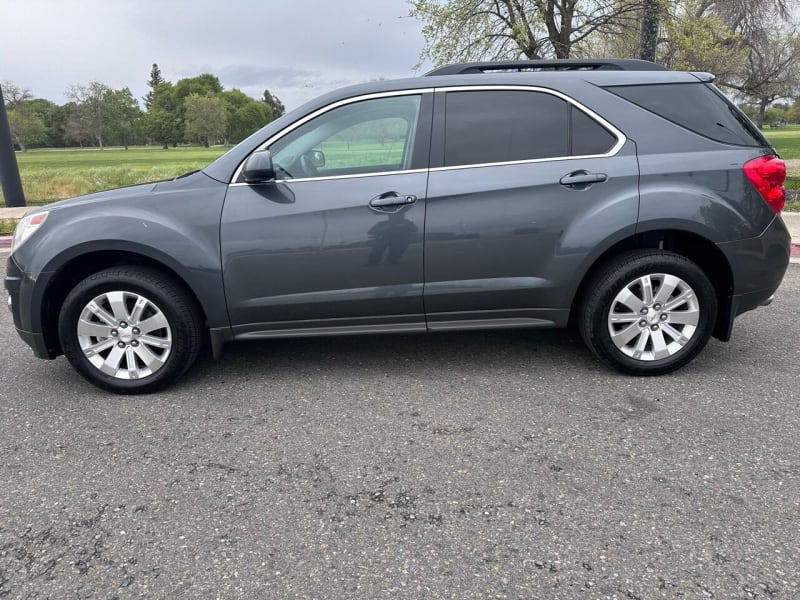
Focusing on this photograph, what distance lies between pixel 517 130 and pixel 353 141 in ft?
3.18

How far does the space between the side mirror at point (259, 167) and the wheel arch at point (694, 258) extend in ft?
6.21

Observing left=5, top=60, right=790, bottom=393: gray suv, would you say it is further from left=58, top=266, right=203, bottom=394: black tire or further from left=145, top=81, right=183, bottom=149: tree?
left=145, top=81, right=183, bottom=149: tree

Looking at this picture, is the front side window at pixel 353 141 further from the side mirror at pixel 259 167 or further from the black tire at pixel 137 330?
the black tire at pixel 137 330

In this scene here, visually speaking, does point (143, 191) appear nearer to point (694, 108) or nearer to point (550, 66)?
point (550, 66)

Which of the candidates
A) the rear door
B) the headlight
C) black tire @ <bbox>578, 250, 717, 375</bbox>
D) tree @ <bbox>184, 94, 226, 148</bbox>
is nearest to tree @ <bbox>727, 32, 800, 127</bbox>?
black tire @ <bbox>578, 250, 717, 375</bbox>

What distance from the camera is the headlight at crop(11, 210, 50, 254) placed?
11.3ft

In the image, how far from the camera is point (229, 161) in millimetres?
3432

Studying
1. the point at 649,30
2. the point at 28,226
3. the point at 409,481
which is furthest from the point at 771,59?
the point at 28,226

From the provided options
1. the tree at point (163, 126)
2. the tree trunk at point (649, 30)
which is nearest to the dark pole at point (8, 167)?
the tree trunk at point (649, 30)

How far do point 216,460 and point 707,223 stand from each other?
2.93 metres

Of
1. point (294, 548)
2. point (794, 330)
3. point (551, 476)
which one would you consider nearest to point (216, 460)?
point (294, 548)

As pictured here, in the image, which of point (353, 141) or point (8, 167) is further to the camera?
point (8, 167)

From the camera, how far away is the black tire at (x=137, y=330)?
11.1ft

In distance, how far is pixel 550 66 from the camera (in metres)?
3.70
